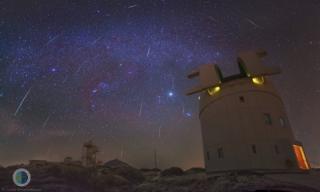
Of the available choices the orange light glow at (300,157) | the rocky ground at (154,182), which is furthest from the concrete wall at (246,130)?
the rocky ground at (154,182)

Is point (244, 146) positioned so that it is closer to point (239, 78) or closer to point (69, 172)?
point (239, 78)

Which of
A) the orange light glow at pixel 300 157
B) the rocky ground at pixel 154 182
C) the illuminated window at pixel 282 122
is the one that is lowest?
the rocky ground at pixel 154 182

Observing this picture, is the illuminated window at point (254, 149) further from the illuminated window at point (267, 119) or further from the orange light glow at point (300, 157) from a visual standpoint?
the orange light glow at point (300, 157)

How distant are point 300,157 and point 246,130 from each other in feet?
20.6

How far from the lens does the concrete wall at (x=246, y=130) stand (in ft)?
64.4

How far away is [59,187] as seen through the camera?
1864 centimetres

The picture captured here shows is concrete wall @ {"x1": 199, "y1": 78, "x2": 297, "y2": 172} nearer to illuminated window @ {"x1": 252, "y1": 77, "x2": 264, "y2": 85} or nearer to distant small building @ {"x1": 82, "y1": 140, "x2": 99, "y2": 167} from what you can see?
illuminated window @ {"x1": 252, "y1": 77, "x2": 264, "y2": 85}

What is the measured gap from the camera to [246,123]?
20828mm

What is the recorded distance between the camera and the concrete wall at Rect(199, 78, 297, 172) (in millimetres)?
19641

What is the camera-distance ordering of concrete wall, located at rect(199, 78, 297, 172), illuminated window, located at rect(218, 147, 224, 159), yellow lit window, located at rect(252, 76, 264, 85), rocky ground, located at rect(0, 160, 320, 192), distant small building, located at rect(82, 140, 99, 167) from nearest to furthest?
rocky ground, located at rect(0, 160, 320, 192) < concrete wall, located at rect(199, 78, 297, 172) < illuminated window, located at rect(218, 147, 224, 159) < yellow lit window, located at rect(252, 76, 264, 85) < distant small building, located at rect(82, 140, 99, 167)

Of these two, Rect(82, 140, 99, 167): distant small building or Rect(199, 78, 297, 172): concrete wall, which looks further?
Rect(82, 140, 99, 167): distant small building

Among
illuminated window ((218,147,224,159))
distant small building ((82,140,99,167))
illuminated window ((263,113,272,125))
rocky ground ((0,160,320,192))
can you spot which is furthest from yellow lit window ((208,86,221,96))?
distant small building ((82,140,99,167))

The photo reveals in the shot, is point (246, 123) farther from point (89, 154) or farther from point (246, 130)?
point (89, 154)

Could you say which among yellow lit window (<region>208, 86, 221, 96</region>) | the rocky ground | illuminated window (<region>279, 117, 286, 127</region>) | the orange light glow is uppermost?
yellow lit window (<region>208, 86, 221, 96</region>)
